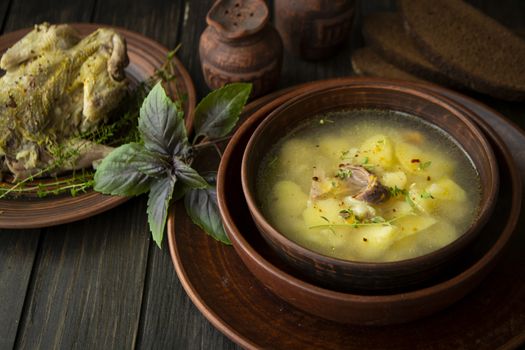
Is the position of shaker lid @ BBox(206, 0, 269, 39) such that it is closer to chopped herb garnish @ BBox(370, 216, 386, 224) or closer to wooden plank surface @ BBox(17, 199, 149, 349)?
wooden plank surface @ BBox(17, 199, 149, 349)

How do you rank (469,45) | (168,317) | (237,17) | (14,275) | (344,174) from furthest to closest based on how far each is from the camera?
(469,45) < (237,17) < (14,275) < (168,317) < (344,174)

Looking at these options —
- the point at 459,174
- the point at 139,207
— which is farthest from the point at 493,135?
the point at 139,207

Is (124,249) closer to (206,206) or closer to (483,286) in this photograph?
(206,206)

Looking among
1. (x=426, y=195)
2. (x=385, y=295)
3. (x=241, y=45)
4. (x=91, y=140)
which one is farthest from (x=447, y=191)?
(x=91, y=140)

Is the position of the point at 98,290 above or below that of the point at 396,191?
below

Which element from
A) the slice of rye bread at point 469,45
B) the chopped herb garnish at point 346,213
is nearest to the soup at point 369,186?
the chopped herb garnish at point 346,213

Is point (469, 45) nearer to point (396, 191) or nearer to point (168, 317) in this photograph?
point (396, 191)

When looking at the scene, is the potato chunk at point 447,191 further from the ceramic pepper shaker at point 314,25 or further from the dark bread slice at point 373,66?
the ceramic pepper shaker at point 314,25

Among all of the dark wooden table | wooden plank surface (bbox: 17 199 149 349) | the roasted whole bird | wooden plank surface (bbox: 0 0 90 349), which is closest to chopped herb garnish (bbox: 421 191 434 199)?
the dark wooden table
